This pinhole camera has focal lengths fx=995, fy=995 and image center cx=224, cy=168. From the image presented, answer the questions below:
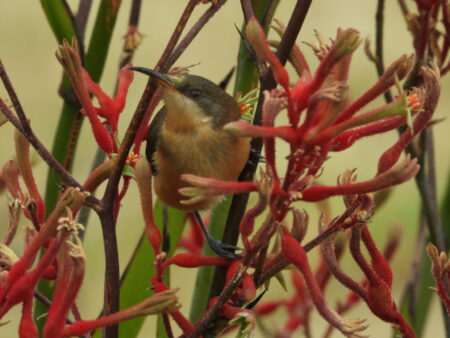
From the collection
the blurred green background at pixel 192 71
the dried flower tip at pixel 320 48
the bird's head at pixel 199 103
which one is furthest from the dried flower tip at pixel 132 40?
the blurred green background at pixel 192 71

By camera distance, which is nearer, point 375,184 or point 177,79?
point 375,184

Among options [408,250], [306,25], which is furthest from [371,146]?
[306,25]

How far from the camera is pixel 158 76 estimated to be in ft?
3.03

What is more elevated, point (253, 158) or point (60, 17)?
point (60, 17)

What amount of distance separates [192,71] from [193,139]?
234 centimetres

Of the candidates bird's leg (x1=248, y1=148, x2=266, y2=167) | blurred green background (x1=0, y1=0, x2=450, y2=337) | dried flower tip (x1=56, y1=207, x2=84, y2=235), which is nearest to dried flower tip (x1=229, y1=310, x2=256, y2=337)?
dried flower tip (x1=56, y1=207, x2=84, y2=235)

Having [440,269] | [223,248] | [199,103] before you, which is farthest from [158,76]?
[199,103]

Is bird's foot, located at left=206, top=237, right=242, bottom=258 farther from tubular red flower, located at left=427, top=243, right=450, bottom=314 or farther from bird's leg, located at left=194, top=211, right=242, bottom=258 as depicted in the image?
tubular red flower, located at left=427, top=243, right=450, bottom=314

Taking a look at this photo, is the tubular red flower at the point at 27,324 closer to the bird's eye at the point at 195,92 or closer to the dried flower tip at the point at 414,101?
the dried flower tip at the point at 414,101

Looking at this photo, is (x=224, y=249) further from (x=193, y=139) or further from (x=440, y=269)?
(x=193, y=139)

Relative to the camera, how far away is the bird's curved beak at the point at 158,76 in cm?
90

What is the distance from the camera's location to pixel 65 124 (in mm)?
1150

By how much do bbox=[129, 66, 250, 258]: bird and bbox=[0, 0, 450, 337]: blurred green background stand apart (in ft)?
6.79

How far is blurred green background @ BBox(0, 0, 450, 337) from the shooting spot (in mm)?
3717
